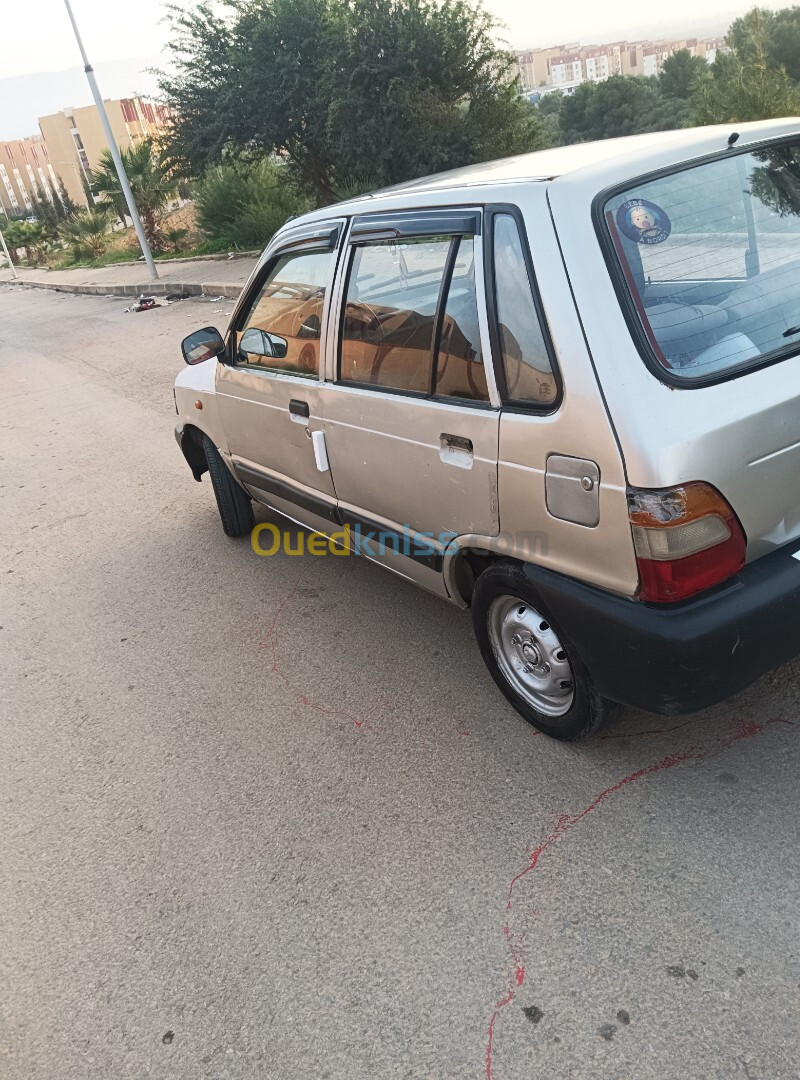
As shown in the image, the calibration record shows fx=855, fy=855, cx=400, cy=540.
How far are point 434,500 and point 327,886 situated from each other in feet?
4.40

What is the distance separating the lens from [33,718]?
388 centimetres

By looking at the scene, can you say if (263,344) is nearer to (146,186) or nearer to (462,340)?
(462,340)

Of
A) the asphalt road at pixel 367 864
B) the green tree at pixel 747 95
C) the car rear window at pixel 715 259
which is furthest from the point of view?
the green tree at pixel 747 95

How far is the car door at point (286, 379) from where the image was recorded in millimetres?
3648

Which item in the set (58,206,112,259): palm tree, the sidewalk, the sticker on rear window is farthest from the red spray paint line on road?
(58,206,112,259): palm tree

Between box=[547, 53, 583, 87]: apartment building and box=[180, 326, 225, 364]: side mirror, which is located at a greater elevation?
box=[547, 53, 583, 87]: apartment building

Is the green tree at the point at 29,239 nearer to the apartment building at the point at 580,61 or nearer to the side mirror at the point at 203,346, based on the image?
the side mirror at the point at 203,346

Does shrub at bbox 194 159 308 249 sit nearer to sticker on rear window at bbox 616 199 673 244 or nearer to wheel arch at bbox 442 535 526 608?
wheel arch at bbox 442 535 526 608

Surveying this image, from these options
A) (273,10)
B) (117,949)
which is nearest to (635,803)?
(117,949)

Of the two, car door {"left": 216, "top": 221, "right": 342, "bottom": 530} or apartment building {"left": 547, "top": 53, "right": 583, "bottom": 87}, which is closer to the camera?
car door {"left": 216, "top": 221, "right": 342, "bottom": 530}

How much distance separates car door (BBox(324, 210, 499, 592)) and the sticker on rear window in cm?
47

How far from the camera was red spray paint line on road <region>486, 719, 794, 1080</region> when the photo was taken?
7.27 ft

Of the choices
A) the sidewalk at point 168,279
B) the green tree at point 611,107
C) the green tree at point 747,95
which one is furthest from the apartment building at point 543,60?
the green tree at point 747,95

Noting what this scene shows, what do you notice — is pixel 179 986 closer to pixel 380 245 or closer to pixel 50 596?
pixel 380 245
